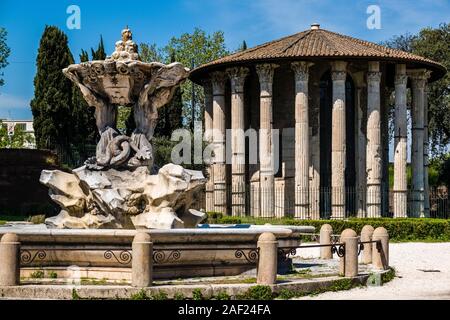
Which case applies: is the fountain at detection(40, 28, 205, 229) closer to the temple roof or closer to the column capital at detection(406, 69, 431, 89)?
the temple roof

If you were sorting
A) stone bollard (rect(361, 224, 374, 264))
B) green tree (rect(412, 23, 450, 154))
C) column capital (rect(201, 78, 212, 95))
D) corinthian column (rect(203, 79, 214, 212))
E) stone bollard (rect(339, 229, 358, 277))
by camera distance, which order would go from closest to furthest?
stone bollard (rect(339, 229, 358, 277)), stone bollard (rect(361, 224, 374, 264)), corinthian column (rect(203, 79, 214, 212)), column capital (rect(201, 78, 212, 95)), green tree (rect(412, 23, 450, 154))

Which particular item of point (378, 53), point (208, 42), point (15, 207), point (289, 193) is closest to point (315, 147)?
point (289, 193)

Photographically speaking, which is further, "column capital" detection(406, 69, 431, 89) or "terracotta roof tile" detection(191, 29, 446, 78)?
"column capital" detection(406, 69, 431, 89)

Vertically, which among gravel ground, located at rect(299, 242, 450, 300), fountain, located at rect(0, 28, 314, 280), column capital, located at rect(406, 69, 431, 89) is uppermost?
column capital, located at rect(406, 69, 431, 89)

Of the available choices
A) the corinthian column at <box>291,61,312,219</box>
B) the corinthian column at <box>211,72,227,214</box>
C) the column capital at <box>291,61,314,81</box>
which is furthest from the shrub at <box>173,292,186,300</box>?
the corinthian column at <box>211,72,227,214</box>

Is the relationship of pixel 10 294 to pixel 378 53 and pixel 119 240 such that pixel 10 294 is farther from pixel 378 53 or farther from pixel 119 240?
pixel 378 53

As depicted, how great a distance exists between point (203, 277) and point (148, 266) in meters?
1.83

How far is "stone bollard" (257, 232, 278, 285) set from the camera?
13680 millimetres

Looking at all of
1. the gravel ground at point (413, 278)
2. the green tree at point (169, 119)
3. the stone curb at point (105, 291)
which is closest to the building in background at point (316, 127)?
the green tree at point (169, 119)

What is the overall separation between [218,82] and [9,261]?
32.6m

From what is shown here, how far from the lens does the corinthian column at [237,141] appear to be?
4278 cm

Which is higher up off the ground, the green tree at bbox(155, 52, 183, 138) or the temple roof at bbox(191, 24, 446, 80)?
the temple roof at bbox(191, 24, 446, 80)

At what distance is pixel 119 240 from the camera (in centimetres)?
1396

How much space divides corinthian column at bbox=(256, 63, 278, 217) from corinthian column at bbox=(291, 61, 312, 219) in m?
1.40
